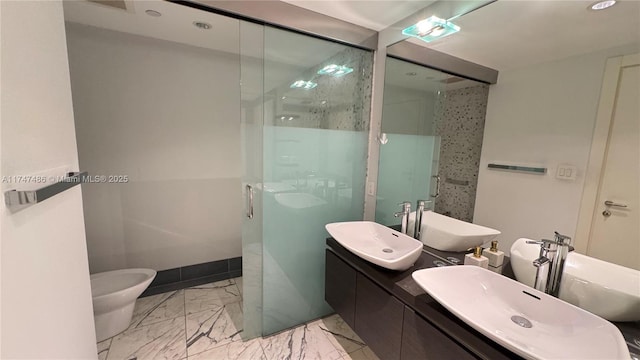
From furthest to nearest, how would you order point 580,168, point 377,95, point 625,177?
1. point 377,95
2. point 580,168
3. point 625,177

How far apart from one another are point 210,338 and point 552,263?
84.8 inches

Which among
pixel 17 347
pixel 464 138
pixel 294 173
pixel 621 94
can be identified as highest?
pixel 621 94

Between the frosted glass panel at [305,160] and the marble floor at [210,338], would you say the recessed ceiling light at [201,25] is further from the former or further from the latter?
the marble floor at [210,338]

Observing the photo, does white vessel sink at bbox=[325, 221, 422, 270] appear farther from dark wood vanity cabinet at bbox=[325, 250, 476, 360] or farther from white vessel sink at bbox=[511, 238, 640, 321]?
white vessel sink at bbox=[511, 238, 640, 321]

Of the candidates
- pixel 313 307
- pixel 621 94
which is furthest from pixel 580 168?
pixel 313 307

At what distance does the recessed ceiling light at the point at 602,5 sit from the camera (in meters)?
0.99

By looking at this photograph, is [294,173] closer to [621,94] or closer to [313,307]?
[313,307]

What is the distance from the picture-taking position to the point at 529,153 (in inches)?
48.0

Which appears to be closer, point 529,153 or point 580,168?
point 580,168

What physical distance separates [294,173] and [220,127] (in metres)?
1.15

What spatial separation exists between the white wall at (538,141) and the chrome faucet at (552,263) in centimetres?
8

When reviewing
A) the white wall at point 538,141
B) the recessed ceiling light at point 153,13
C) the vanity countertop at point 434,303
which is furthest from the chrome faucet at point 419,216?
the recessed ceiling light at point 153,13

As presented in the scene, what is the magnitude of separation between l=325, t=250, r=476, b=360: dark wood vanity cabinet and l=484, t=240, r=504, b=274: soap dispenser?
1.68 feet

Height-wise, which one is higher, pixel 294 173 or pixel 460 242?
pixel 294 173
